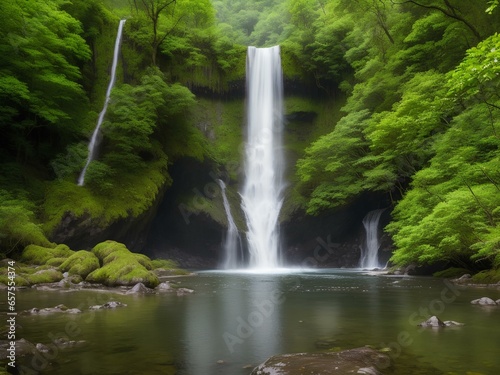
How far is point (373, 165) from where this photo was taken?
2438 centimetres

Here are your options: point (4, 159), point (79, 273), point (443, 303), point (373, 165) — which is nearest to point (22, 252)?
point (79, 273)

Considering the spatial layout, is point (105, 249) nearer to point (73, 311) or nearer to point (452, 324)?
point (73, 311)

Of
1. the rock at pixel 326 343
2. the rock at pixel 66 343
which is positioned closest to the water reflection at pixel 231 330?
the rock at pixel 326 343

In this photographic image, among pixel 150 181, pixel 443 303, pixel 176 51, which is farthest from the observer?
pixel 176 51

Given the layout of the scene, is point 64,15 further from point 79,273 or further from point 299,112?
point 299,112

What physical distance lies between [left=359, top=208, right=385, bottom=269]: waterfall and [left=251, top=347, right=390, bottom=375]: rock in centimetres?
2191

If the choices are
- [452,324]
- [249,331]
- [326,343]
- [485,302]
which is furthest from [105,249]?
[485,302]

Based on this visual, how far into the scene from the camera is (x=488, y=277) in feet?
45.8

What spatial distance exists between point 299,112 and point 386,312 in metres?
26.1

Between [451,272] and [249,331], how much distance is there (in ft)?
42.8

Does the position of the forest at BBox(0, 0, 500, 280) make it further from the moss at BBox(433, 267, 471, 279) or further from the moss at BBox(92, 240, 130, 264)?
the moss at BBox(92, 240, 130, 264)

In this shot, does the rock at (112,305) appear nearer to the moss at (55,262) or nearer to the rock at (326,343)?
the rock at (326,343)

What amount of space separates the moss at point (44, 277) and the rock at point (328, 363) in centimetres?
1107

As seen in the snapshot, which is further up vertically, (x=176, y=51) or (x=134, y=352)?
(x=176, y=51)
